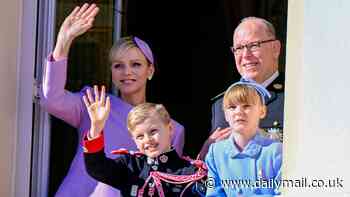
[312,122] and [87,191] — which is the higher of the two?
[312,122]

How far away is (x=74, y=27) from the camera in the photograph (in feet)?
10.0

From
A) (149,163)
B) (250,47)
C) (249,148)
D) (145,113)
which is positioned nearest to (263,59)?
(250,47)

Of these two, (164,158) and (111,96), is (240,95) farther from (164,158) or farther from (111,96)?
(111,96)

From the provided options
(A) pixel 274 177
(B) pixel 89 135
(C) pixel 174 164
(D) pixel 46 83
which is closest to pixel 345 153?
(A) pixel 274 177

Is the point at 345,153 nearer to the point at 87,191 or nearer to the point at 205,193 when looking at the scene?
the point at 205,193

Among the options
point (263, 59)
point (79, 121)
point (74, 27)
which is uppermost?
point (74, 27)

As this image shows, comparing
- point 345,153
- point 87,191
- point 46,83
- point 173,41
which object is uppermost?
point 173,41

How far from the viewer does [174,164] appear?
304cm

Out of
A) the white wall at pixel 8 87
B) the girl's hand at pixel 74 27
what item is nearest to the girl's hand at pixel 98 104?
the girl's hand at pixel 74 27

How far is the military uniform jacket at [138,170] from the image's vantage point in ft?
9.96

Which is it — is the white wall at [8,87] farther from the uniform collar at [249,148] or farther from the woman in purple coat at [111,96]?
the uniform collar at [249,148]

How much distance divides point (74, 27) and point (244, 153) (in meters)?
0.97

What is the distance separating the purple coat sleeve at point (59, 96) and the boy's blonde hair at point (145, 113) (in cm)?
24

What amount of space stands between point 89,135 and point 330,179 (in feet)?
3.66
